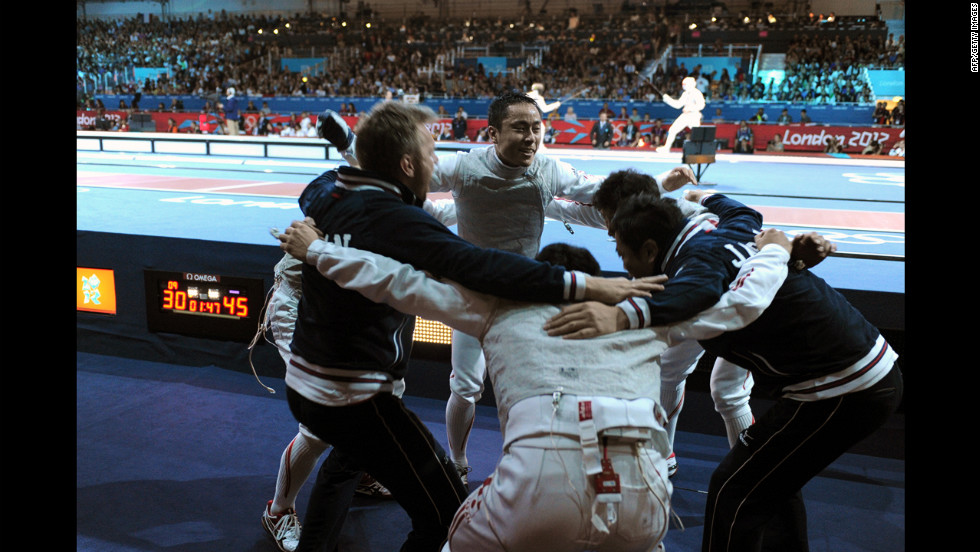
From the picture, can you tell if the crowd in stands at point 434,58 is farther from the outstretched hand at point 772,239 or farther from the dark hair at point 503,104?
the outstretched hand at point 772,239

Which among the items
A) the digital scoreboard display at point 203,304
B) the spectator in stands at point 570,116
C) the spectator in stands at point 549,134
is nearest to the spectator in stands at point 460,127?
the spectator in stands at point 549,134

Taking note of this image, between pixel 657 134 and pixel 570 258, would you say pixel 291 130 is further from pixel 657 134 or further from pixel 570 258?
pixel 570 258

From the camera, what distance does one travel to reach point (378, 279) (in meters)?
1.92

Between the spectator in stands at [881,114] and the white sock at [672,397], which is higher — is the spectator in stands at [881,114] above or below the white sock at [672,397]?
above

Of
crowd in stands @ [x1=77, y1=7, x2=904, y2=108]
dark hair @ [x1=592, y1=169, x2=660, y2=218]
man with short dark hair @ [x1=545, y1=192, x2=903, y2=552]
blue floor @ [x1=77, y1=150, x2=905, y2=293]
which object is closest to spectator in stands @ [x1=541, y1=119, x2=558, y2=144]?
blue floor @ [x1=77, y1=150, x2=905, y2=293]

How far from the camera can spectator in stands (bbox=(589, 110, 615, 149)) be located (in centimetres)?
1902

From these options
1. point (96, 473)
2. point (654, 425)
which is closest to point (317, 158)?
point (96, 473)

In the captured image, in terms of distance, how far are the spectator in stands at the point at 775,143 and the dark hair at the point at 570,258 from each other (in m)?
18.1

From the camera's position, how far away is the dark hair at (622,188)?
263cm

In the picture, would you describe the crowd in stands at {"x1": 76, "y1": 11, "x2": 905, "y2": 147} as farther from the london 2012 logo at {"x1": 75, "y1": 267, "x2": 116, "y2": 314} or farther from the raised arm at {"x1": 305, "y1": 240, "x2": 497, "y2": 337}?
the raised arm at {"x1": 305, "y1": 240, "x2": 497, "y2": 337}

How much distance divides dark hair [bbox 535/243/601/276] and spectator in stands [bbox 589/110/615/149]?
17.6m

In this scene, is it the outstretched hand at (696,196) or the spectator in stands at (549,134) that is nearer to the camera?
the outstretched hand at (696,196)
